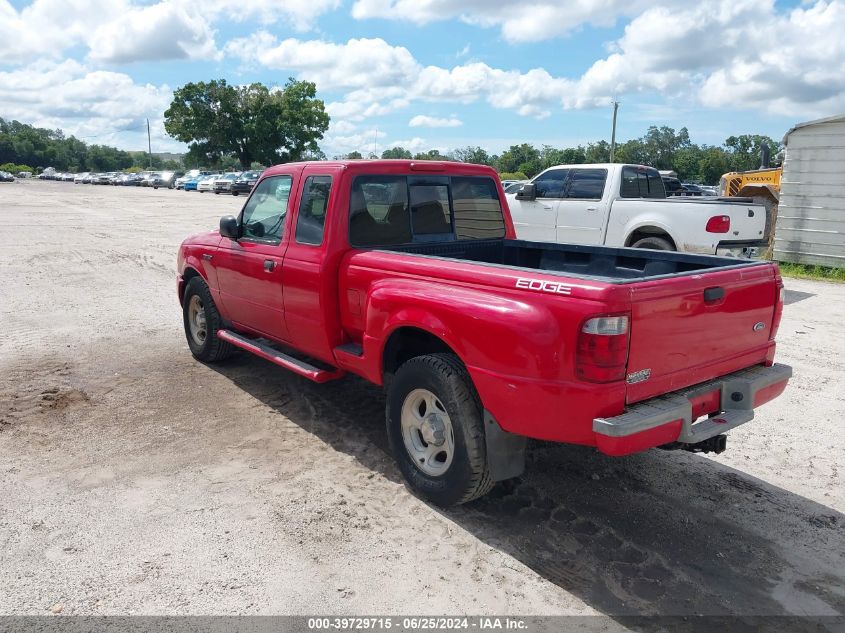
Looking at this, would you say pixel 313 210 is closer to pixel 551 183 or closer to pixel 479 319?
pixel 479 319

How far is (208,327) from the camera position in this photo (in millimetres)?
6312

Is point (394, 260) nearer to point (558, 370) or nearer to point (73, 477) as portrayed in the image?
point (558, 370)

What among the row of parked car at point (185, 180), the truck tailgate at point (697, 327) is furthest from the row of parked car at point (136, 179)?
the truck tailgate at point (697, 327)

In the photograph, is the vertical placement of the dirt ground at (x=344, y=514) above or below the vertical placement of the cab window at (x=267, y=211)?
below

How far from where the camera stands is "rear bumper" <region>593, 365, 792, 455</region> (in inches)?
121

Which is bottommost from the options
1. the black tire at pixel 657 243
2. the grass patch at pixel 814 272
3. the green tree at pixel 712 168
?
the grass patch at pixel 814 272

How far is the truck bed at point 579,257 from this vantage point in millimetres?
4345

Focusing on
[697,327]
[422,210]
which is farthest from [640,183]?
[697,327]

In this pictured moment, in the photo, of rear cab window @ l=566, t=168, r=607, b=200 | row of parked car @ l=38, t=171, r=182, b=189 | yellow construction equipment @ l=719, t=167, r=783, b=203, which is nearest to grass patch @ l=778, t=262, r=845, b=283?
rear cab window @ l=566, t=168, r=607, b=200

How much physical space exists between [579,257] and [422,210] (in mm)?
1250

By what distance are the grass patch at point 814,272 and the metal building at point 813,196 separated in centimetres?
10

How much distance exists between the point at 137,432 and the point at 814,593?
173 inches

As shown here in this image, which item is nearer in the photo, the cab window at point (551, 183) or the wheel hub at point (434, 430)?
the wheel hub at point (434, 430)

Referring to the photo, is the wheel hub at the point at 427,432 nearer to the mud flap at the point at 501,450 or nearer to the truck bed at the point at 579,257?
the mud flap at the point at 501,450
